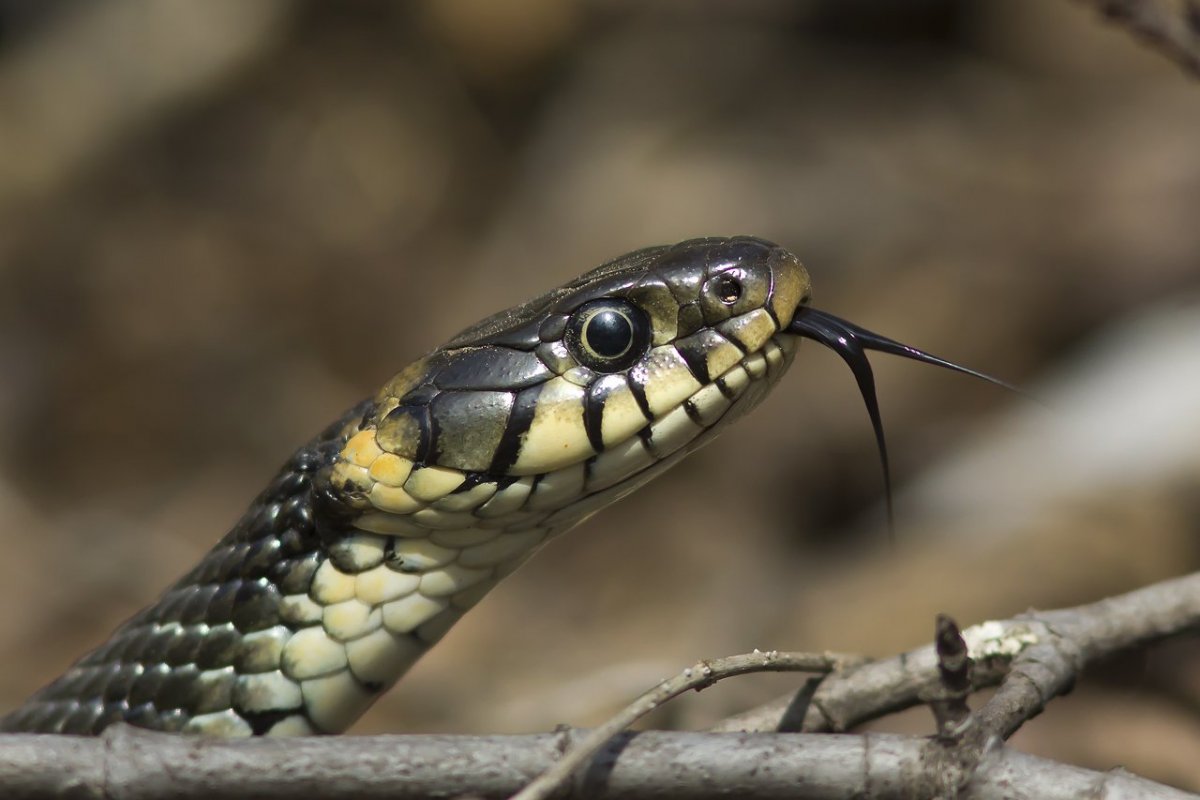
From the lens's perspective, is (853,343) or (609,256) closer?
(853,343)

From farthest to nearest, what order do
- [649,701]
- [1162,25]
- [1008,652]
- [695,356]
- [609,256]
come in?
1. [609,256]
2. [1162,25]
3. [695,356]
4. [1008,652]
5. [649,701]

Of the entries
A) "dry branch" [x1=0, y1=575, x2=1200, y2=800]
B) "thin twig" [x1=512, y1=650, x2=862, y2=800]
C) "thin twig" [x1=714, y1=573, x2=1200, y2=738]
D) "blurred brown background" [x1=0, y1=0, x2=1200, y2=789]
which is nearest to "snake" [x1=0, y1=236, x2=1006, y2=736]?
"thin twig" [x1=714, y1=573, x2=1200, y2=738]

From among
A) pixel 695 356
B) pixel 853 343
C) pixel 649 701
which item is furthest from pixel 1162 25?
pixel 649 701

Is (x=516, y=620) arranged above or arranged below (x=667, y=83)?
below

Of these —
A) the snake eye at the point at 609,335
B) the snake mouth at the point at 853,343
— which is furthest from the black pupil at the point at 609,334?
the snake mouth at the point at 853,343

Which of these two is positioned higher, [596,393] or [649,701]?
[596,393]

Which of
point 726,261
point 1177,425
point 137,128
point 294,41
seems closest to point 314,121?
point 294,41

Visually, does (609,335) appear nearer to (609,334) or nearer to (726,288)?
(609,334)

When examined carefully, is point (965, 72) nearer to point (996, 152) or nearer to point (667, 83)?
point (996, 152)
